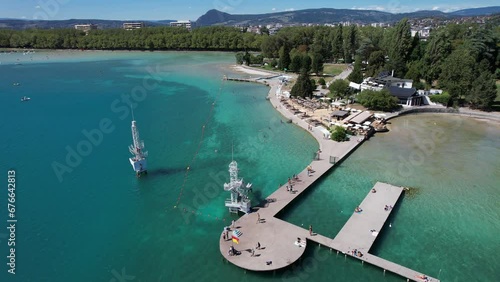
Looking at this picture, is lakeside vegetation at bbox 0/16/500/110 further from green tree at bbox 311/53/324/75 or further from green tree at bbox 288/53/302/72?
green tree at bbox 288/53/302/72

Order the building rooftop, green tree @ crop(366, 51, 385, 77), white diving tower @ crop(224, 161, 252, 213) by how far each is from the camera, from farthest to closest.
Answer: green tree @ crop(366, 51, 385, 77), the building rooftop, white diving tower @ crop(224, 161, 252, 213)

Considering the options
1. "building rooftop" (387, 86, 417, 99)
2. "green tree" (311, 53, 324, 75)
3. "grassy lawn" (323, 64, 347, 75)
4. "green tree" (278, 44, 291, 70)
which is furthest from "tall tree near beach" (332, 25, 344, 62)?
"building rooftop" (387, 86, 417, 99)

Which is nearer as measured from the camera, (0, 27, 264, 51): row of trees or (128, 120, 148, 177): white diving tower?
(128, 120, 148, 177): white diving tower

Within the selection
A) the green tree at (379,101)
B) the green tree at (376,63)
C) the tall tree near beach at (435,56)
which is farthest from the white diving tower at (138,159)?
the tall tree near beach at (435,56)

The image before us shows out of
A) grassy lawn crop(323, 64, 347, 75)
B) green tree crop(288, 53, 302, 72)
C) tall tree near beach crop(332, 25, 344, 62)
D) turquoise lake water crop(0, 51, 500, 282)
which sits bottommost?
turquoise lake water crop(0, 51, 500, 282)

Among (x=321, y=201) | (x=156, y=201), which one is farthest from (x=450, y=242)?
(x=156, y=201)

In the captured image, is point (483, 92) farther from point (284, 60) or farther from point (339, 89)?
point (284, 60)

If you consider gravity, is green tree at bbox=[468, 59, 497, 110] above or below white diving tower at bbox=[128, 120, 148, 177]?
above
